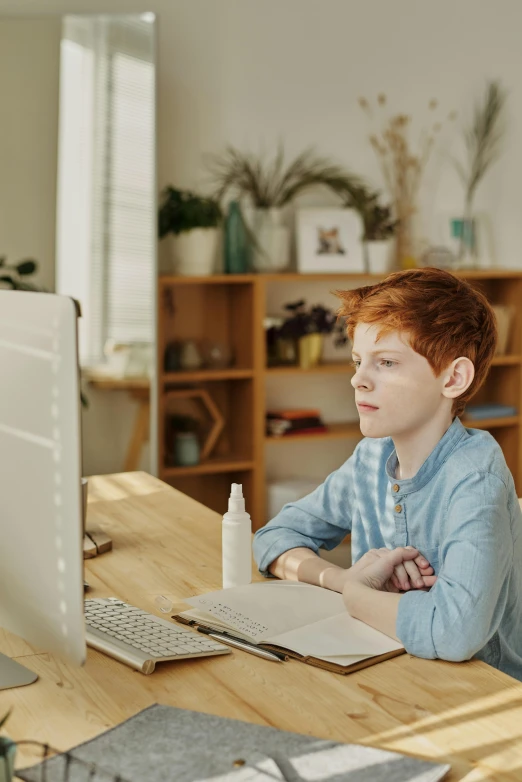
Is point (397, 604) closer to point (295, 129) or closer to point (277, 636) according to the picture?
point (277, 636)

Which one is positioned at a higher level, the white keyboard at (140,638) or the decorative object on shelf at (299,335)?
the decorative object on shelf at (299,335)

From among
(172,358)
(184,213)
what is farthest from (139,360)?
(184,213)

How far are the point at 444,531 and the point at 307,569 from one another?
25cm

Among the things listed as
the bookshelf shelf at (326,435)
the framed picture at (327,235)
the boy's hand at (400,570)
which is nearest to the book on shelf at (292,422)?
the bookshelf shelf at (326,435)

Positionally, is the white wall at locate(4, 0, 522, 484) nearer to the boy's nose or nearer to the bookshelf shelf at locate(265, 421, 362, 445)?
the bookshelf shelf at locate(265, 421, 362, 445)

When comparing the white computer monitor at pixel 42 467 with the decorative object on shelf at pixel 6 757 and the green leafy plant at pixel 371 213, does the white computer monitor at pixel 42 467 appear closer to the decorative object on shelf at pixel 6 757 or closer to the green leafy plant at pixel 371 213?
the decorative object on shelf at pixel 6 757

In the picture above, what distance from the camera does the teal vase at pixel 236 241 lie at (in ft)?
12.7

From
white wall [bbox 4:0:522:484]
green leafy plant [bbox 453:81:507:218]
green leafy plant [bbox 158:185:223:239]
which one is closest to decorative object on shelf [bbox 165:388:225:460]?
white wall [bbox 4:0:522:484]

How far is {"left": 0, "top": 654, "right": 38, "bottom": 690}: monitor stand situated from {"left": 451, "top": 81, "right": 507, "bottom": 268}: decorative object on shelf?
134 inches

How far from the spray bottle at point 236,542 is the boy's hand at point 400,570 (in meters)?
0.17

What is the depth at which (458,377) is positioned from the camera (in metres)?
1.46

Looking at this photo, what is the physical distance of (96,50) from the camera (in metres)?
3.51

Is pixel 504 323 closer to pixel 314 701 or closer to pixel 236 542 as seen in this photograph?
pixel 236 542

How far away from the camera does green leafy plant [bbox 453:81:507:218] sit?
14.1 ft
